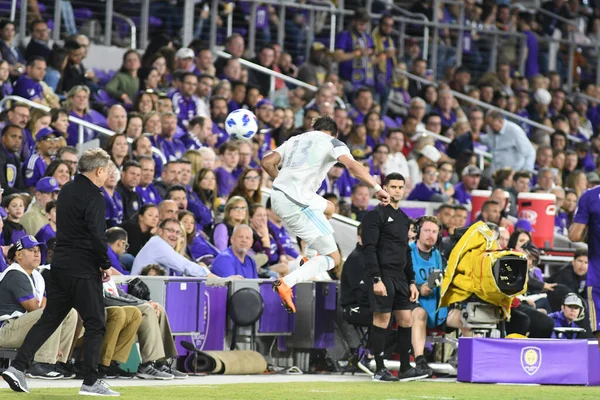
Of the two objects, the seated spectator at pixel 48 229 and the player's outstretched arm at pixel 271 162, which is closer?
the player's outstretched arm at pixel 271 162

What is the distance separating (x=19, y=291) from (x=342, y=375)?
12.4ft

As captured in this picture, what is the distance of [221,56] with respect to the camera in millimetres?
22312

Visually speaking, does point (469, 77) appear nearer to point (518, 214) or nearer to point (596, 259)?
point (518, 214)

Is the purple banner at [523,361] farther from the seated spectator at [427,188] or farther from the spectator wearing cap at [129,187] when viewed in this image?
the seated spectator at [427,188]

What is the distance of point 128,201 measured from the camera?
16000 mm

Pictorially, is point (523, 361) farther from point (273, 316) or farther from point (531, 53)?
point (531, 53)

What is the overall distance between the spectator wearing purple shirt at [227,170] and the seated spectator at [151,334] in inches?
183

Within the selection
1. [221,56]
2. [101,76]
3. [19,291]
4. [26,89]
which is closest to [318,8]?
[221,56]

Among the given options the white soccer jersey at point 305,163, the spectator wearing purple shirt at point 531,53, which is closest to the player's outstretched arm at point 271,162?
the white soccer jersey at point 305,163

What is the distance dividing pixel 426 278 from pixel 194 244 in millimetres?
2709

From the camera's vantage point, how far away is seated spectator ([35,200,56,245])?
13883 mm

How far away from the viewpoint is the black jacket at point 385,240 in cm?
1353

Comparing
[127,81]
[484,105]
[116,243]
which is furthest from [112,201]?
[484,105]

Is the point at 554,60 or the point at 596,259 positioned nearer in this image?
the point at 596,259
